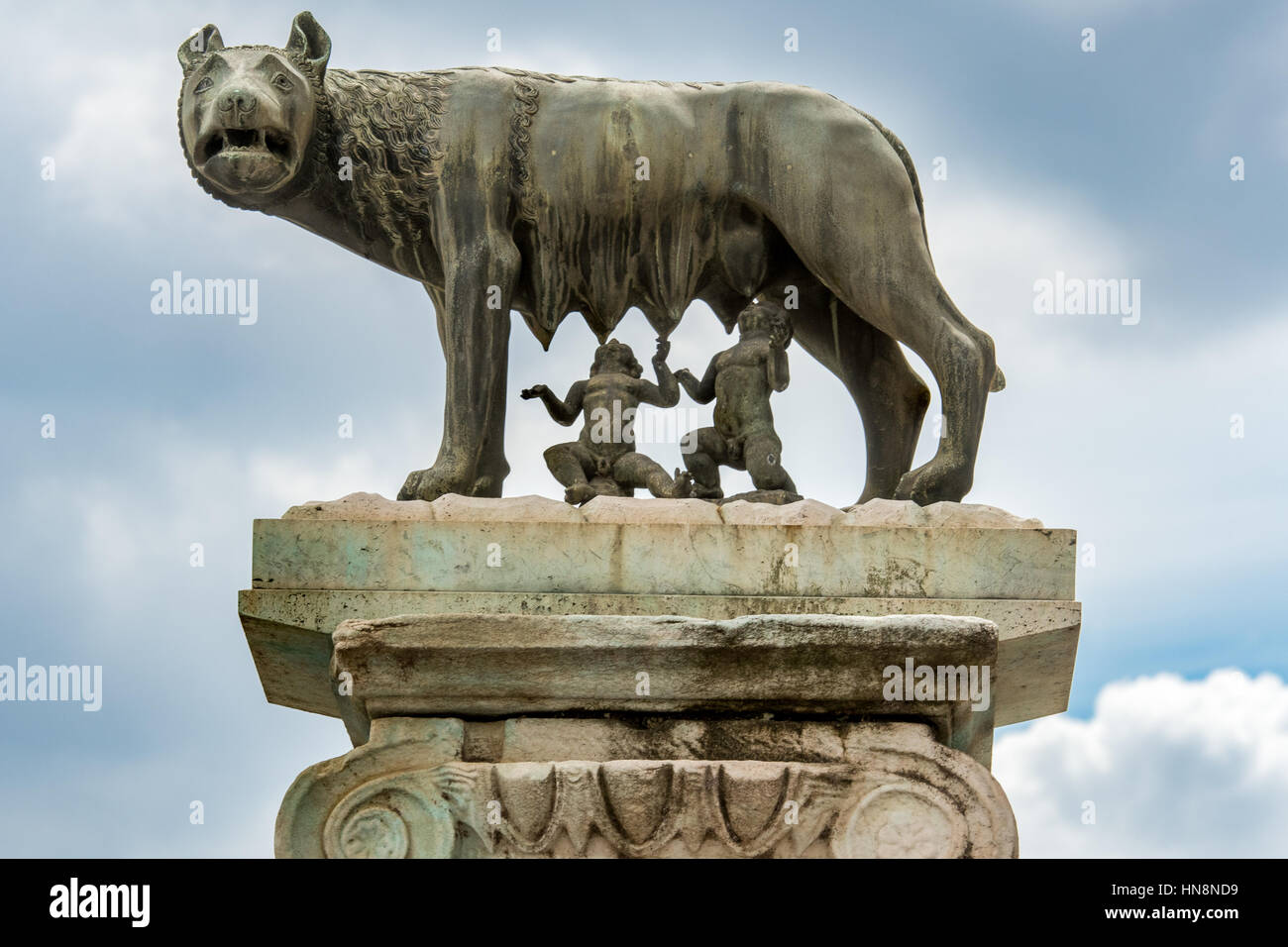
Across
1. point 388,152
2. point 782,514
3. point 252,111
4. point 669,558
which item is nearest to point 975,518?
point 782,514

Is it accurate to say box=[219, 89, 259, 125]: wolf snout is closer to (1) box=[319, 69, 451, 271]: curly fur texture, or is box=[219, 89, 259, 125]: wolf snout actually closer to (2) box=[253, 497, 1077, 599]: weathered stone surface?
(1) box=[319, 69, 451, 271]: curly fur texture

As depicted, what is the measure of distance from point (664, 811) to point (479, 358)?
2212 mm

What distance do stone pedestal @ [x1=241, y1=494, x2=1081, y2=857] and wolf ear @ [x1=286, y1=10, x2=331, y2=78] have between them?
1.98m

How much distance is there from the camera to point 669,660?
7.79 metres

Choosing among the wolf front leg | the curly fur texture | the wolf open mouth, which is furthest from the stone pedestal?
the wolf open mouth

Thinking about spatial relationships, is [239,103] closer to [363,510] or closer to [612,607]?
[363,510]

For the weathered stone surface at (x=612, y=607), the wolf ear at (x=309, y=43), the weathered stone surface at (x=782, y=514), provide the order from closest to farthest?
the weathered stone surface at (x=612, y=607) < the weathered stone surface at (x=782, y=514) < the wolf ear at (x=309, y=43)

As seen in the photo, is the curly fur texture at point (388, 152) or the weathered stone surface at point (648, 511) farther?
the curly fur texture at point (388, 152)

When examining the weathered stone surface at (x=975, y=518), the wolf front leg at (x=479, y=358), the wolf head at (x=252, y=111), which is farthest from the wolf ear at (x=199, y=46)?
the weathered stone surface at (x=975, y=518)

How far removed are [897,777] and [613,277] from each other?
2678 mm

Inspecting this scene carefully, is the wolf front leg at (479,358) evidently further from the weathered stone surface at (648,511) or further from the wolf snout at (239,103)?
the wolf snout at (239,103)

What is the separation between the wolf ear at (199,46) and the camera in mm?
9039
